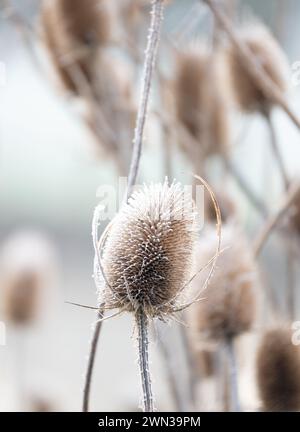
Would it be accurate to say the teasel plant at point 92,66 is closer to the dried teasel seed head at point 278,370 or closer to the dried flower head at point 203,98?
the dried flower head at point 203,98

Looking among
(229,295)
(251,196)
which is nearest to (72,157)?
(251,196)

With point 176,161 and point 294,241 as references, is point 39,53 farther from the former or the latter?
point 294,241

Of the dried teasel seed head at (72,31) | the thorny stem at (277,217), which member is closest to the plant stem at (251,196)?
the thorny stem at (277,217)

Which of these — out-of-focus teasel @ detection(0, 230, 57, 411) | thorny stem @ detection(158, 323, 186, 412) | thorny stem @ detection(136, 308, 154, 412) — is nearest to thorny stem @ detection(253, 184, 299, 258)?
thorny stem @ detection(158, 323, 186, 412)

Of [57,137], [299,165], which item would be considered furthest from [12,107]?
[299,165]

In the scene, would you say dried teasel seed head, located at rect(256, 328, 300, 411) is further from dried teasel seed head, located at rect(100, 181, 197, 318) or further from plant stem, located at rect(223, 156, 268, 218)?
dried teasel seed head, located at rect(100, 181, 197, 318)

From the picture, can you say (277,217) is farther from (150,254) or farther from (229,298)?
(150,254)
